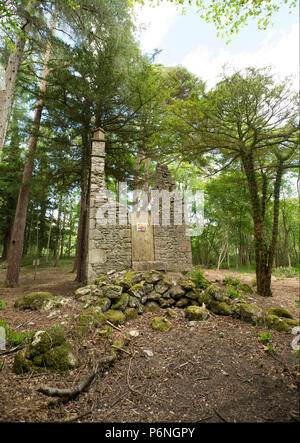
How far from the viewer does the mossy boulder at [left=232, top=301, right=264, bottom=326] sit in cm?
401

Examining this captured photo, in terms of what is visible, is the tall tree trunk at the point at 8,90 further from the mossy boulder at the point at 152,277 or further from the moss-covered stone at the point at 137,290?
the mossy boulder at the point at 152,277

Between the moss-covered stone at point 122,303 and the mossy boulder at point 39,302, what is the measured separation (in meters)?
1.50

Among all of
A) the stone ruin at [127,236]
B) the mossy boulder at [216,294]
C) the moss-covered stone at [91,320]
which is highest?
the stone ruin at [127,236]

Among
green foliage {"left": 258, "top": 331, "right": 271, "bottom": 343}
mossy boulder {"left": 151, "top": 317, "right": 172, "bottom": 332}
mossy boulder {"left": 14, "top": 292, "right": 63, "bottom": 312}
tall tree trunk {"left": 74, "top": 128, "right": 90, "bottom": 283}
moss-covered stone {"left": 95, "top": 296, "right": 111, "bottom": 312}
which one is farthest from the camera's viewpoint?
tall tree trunk {"left": 74, "top": 128, "right": 90, "bottom": 283}

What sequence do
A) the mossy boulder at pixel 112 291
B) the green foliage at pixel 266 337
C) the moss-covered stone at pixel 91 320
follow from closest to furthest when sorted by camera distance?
the green foliage at pixel 266 337, the moss-covered stone at pixel 91 320, the mossy boulder at pixel 112 291

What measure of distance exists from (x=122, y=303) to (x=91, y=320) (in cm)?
91

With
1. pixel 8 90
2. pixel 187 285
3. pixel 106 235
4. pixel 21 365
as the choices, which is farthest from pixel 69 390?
pixel 8 90

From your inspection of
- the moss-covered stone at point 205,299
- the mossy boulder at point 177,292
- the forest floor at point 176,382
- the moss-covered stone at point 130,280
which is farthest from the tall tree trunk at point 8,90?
the moss-covered stone at point 205,299

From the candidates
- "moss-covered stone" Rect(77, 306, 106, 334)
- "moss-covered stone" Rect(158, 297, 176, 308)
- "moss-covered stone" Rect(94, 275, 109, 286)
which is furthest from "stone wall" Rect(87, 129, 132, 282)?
"moss-covered stone" Rect(77, 306, 106, 334)

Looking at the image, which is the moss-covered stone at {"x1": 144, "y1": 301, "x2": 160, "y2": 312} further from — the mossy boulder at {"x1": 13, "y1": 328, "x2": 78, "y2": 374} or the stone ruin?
the mossy boulder at {"x1": 13, "y1": 328, "x2": 78, "y2": 374}

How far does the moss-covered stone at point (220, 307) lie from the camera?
14.6ft

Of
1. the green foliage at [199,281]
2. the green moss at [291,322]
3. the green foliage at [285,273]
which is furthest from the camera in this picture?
the green foliage at [285,273]

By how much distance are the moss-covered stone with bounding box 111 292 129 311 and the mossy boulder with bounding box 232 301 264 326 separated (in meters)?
2.48
